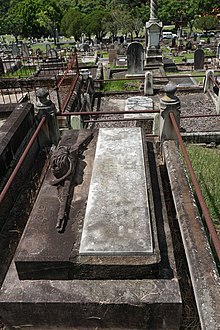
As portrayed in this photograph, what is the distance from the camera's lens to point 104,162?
426 centimetres

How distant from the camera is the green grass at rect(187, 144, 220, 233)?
16.8 feet

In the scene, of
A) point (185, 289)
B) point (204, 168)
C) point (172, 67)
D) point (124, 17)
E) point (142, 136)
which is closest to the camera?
point (185, 289)

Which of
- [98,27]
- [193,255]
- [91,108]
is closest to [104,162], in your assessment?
[193,255]

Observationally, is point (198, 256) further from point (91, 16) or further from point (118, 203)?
point (91, 16)

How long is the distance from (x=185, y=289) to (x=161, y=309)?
607 mm

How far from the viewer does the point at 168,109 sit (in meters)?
5.09

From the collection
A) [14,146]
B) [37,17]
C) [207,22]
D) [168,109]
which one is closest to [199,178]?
[168,109]

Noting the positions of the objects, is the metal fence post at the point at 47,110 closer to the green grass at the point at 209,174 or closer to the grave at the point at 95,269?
the grave at the point at 95,269

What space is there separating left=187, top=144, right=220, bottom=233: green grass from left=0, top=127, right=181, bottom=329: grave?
186 cm

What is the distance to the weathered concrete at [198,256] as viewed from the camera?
242 centimetres

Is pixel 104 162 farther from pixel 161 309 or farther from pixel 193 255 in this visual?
pixel 161 309

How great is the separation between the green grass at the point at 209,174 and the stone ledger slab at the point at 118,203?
5.55 feet

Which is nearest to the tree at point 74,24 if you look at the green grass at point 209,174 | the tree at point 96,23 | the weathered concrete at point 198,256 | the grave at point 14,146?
the tree at point 96,23

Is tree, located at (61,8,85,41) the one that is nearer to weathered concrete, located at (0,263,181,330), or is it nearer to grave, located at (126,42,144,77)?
Answer: grave, located at (126,42,144,77)
